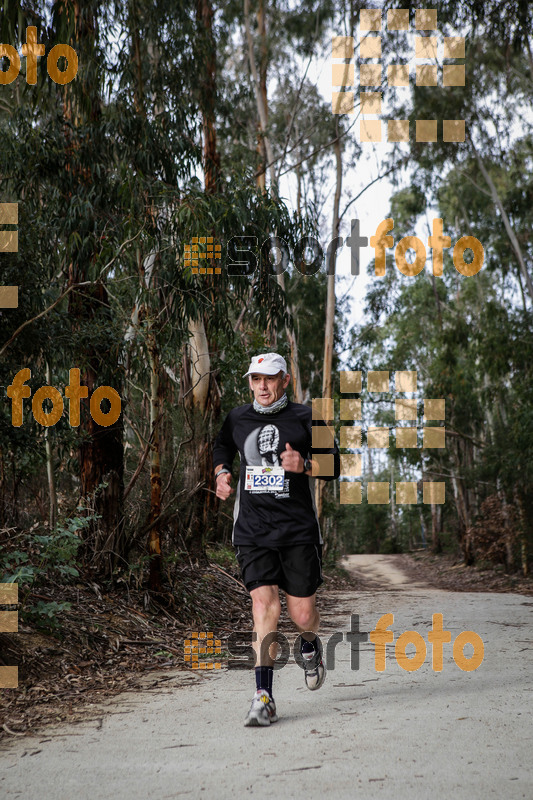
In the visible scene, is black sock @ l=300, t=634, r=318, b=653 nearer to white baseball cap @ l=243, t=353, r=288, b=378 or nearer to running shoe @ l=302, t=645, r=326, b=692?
running shoe @ l=302, t=645, r=326, b=692

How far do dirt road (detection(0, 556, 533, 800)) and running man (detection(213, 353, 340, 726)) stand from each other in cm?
46

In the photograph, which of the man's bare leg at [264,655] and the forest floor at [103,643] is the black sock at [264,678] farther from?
the forest floor at [103,643]

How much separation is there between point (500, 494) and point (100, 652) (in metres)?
16.6

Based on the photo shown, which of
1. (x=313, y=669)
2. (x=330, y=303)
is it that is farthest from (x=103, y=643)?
(x=330, y=303)

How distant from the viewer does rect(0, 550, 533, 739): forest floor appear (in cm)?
432

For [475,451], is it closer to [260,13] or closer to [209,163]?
[260,13]

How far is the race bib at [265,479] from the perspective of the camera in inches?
163

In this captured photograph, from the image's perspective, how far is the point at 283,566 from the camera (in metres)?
4.21

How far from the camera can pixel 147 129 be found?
848 centimetres

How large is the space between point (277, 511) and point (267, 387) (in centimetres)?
66

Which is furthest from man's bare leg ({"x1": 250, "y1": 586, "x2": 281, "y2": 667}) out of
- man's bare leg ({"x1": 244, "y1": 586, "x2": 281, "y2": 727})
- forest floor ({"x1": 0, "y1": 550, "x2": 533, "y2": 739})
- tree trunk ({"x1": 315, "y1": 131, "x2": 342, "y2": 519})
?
tree trunk ({"x1": 315, "y1": 131, "x2": 342, "y2": 519})

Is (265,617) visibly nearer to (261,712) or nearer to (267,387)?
(261,712)

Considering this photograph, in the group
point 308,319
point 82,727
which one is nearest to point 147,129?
point 82,727

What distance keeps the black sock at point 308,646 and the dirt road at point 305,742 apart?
27cm
